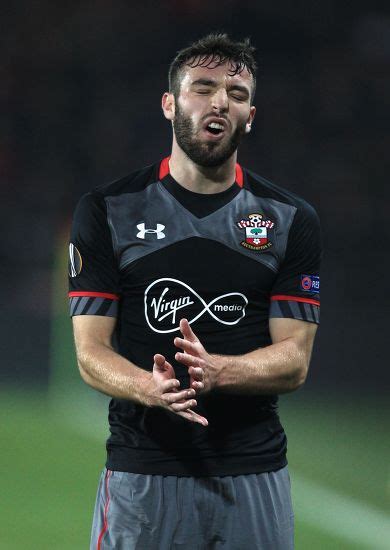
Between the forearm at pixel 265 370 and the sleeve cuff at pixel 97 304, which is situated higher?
the sleeve cuff at pixel 97 304

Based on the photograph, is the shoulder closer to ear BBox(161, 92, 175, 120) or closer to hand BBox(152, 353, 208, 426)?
ear BBox(161, 92, 175, 120)

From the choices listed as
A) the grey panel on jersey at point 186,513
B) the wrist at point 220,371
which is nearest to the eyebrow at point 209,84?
the wrist at point 220,371

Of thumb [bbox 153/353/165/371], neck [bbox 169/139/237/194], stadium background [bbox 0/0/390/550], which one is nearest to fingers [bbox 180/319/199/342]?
thumb [bbox 153/353/165/371]

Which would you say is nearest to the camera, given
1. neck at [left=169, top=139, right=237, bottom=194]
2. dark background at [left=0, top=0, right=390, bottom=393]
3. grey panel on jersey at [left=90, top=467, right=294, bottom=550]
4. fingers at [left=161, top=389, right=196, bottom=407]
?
fingers at [left=161, top=389, right=196, bottom=407]

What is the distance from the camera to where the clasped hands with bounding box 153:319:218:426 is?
282 cm

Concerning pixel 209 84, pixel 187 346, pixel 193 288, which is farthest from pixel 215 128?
pixel 187 346

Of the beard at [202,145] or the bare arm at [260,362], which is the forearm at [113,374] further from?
the beard at [202,145]

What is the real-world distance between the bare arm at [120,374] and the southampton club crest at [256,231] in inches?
18.6

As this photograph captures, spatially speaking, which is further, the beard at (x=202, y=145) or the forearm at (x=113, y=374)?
the beard at (x=202, y=145)

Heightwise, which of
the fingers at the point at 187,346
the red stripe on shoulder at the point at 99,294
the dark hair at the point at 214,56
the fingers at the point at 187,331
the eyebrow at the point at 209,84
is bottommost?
the fingers at the point at 187,346

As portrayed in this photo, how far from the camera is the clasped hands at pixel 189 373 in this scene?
2.82 meters

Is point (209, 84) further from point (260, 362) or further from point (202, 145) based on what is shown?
point (260, 362)

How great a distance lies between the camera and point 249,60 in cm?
331

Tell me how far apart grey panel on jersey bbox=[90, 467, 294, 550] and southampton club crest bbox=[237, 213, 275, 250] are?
676 mm
